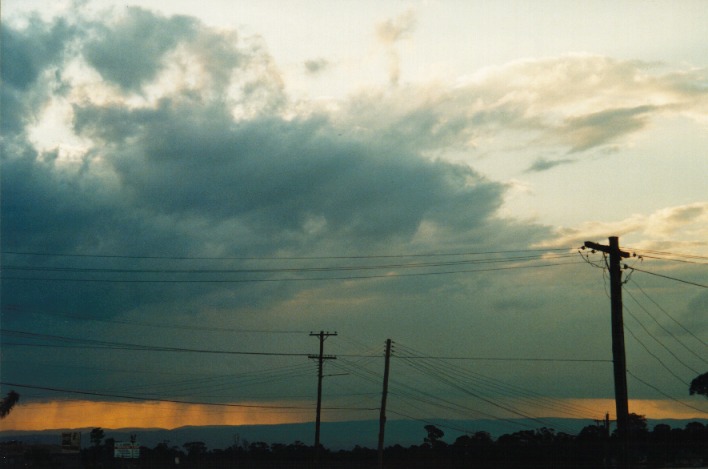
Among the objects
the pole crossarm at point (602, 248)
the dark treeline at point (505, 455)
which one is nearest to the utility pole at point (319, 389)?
the dark treeline at point (505, 455)

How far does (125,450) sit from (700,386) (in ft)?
271

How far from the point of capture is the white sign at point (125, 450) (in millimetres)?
113200

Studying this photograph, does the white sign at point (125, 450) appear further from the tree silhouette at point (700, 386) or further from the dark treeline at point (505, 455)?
the tree silhouette at point (700, 386)

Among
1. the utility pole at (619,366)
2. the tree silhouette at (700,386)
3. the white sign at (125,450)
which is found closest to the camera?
the utility pole at (619,366)

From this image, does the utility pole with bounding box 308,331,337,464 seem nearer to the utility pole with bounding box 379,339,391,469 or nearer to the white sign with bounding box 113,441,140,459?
the utility pole with bounding box 379,339,391,469

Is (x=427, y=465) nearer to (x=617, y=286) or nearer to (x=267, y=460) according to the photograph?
(x=267, y=460)

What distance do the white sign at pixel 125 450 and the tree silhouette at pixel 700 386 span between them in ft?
263

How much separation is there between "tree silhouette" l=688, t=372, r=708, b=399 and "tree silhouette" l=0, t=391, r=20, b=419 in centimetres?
7994

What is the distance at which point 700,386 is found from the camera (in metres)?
92.0

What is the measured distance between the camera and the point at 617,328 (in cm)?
3406

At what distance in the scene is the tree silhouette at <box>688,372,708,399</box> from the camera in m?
91.2

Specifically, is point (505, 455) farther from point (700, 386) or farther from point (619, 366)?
point (619, 366)

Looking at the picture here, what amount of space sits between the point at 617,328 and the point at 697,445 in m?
29.4

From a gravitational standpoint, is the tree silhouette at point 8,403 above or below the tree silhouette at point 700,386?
below
